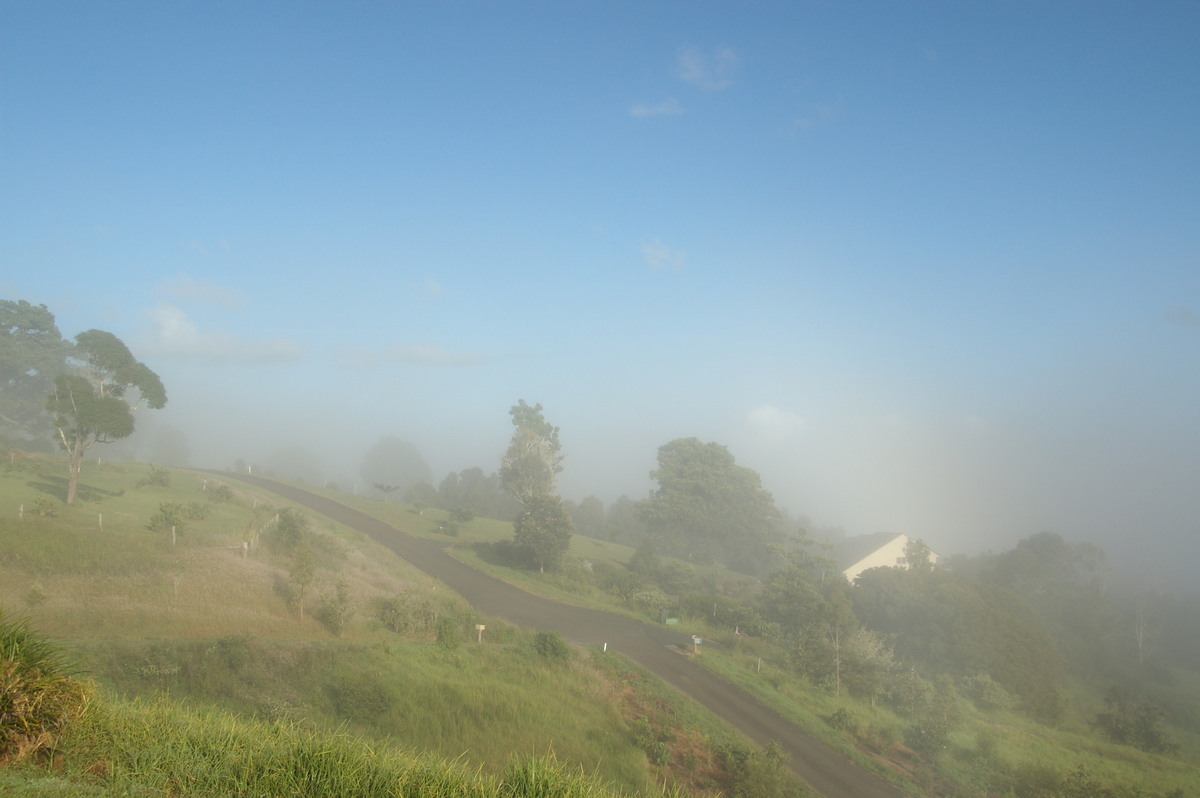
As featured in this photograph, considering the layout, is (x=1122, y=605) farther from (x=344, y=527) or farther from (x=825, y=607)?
(x=344, y=527)

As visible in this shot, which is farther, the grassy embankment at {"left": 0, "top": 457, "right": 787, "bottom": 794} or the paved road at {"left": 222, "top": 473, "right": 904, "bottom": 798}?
the paved road at {"left": 222, "top": 473, "right": 904, "bottom": 798}

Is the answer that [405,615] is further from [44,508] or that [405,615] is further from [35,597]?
[44,508]

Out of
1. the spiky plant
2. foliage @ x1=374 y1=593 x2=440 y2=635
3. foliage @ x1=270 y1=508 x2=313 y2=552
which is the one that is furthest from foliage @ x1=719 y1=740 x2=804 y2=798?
foliage @ x1=270 y1=508 x2=313 y2=552

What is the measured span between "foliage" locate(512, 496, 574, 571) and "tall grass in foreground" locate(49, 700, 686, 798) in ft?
111

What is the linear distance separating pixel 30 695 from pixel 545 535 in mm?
35164

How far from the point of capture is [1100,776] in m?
18.4

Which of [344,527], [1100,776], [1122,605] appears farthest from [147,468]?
[1122,605]

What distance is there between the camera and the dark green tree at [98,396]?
28.0 m

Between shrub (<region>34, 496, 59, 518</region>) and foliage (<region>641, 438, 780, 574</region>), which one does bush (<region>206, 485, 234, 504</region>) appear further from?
foliage (<region>641, 438, 780, 574</region>)

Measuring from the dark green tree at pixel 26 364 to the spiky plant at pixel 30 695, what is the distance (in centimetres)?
5767

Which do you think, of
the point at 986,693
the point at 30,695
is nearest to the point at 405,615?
the point at 30,695

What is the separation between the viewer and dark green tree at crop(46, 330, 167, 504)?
28.0 meters

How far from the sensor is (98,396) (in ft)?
96.8

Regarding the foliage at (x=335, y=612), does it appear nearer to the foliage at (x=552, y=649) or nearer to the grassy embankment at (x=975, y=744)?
the foliage at (x=552, y=649)
